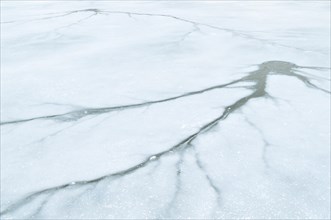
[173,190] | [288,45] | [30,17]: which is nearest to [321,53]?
[288,45]

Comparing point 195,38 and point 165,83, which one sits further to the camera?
point 195,38

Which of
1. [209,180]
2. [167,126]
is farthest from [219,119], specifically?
[209,180]

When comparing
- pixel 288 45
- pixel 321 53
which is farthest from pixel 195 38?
pixel 321 53

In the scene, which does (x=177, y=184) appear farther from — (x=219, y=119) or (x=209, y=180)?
(x=219, y=119)

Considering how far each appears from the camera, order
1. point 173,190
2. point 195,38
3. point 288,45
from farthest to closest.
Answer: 1. point 195,38
2. point 288,45
3. point 173,190

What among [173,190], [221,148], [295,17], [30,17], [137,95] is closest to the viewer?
[173,190]

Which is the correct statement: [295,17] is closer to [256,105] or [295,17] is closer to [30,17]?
[256,105]
